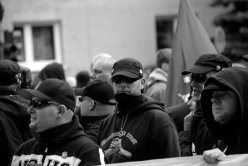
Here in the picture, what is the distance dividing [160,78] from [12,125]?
11.1 feet

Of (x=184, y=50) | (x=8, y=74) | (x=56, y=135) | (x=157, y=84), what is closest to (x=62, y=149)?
(x=56, y=135)

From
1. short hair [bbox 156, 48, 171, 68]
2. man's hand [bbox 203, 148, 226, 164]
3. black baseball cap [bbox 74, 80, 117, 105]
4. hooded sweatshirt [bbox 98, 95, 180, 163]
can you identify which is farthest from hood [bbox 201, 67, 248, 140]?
short hair [bbox 156, 48, 171, 68]

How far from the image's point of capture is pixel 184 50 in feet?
28.0

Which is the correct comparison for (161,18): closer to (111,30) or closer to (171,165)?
(111,30)

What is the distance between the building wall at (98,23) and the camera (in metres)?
19.8

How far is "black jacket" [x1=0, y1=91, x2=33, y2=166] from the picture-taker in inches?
259

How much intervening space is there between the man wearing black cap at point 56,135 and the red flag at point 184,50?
2875 mm

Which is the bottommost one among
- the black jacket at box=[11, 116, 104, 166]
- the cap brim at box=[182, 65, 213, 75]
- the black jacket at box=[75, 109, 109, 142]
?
the black jacket at box=[75, 109, 109, 142]

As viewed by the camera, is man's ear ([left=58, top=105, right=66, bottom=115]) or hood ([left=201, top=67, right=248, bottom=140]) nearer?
hood ([left=201, top=67, right=248, bottom=140])

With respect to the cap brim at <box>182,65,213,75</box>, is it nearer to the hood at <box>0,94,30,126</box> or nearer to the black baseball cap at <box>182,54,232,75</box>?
the black baseball cap at <box>182,54,232,75</box>

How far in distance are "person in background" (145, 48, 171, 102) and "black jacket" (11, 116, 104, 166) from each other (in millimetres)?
3965

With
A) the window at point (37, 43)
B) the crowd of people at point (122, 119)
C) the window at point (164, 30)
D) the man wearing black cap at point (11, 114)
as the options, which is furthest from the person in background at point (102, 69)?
the window at point (164, 30)

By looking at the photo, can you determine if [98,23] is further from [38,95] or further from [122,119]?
[38,95]

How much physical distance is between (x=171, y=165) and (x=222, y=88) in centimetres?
65
